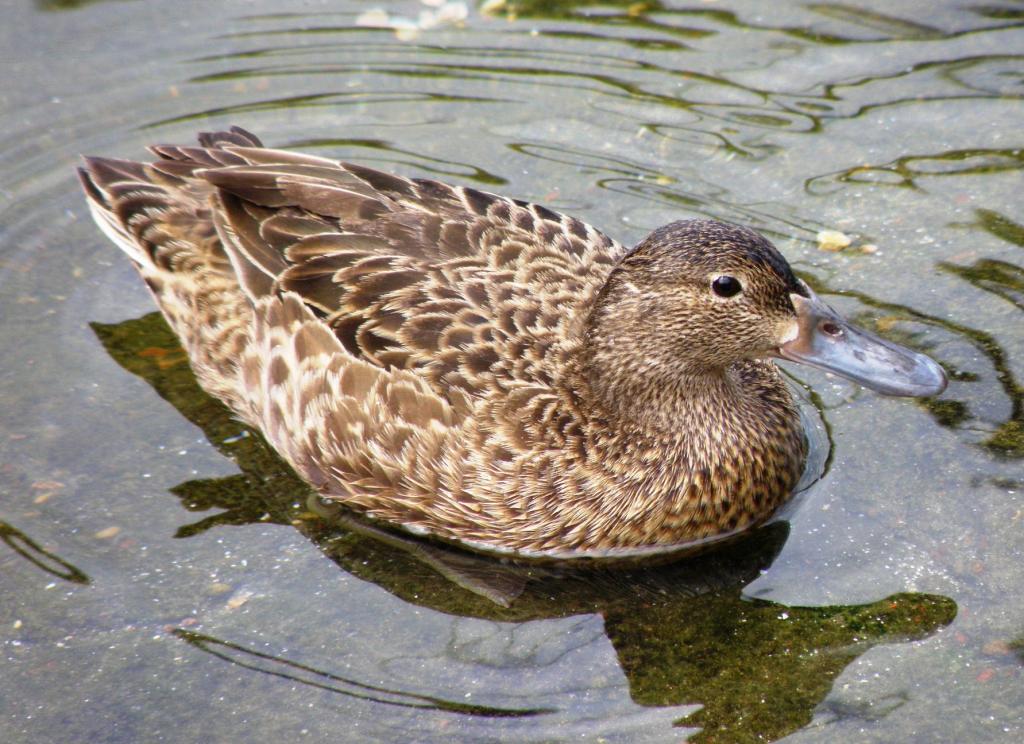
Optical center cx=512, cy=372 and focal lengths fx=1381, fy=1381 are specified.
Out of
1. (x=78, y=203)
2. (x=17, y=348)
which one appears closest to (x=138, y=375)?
(x=17, y=348)

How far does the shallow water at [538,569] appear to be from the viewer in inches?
211

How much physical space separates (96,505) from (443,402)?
68.3 inches

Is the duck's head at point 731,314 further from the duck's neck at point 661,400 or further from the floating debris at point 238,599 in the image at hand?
the floating debris at point 238,599

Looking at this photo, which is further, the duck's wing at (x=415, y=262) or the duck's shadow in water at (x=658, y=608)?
the duck's wing at (x=415, y=262)

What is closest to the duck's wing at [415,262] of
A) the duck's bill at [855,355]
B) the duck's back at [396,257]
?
the duck's back at [396,257]

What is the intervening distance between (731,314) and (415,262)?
4.88 feet

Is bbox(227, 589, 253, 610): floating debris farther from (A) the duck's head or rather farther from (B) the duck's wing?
(A) the duck's head

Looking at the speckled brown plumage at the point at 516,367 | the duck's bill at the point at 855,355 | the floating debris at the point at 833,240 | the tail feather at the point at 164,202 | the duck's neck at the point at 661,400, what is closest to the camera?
the duck's bill at the point at 855,355

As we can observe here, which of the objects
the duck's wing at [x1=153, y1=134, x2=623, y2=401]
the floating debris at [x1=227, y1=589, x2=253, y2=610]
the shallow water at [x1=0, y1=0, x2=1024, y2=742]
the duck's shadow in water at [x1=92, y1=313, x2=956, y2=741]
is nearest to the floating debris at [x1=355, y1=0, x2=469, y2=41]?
the shallow water at [x1=0, y1=0, x2=1024, y2=742]

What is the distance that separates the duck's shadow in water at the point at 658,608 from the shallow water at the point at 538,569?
0.05 ft

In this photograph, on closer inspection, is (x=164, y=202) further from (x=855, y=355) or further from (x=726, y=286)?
(x=855, y=355)

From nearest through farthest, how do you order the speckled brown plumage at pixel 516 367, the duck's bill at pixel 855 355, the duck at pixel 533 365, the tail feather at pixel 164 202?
the duck's bill at pixel 855 355 < the duck at pixel 533 365 < the speckled brown plumage at pixel 516 367 < the tail feather at pixel 164 202

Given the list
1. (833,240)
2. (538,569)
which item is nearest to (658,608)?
(538,569)

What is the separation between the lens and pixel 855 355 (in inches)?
231
